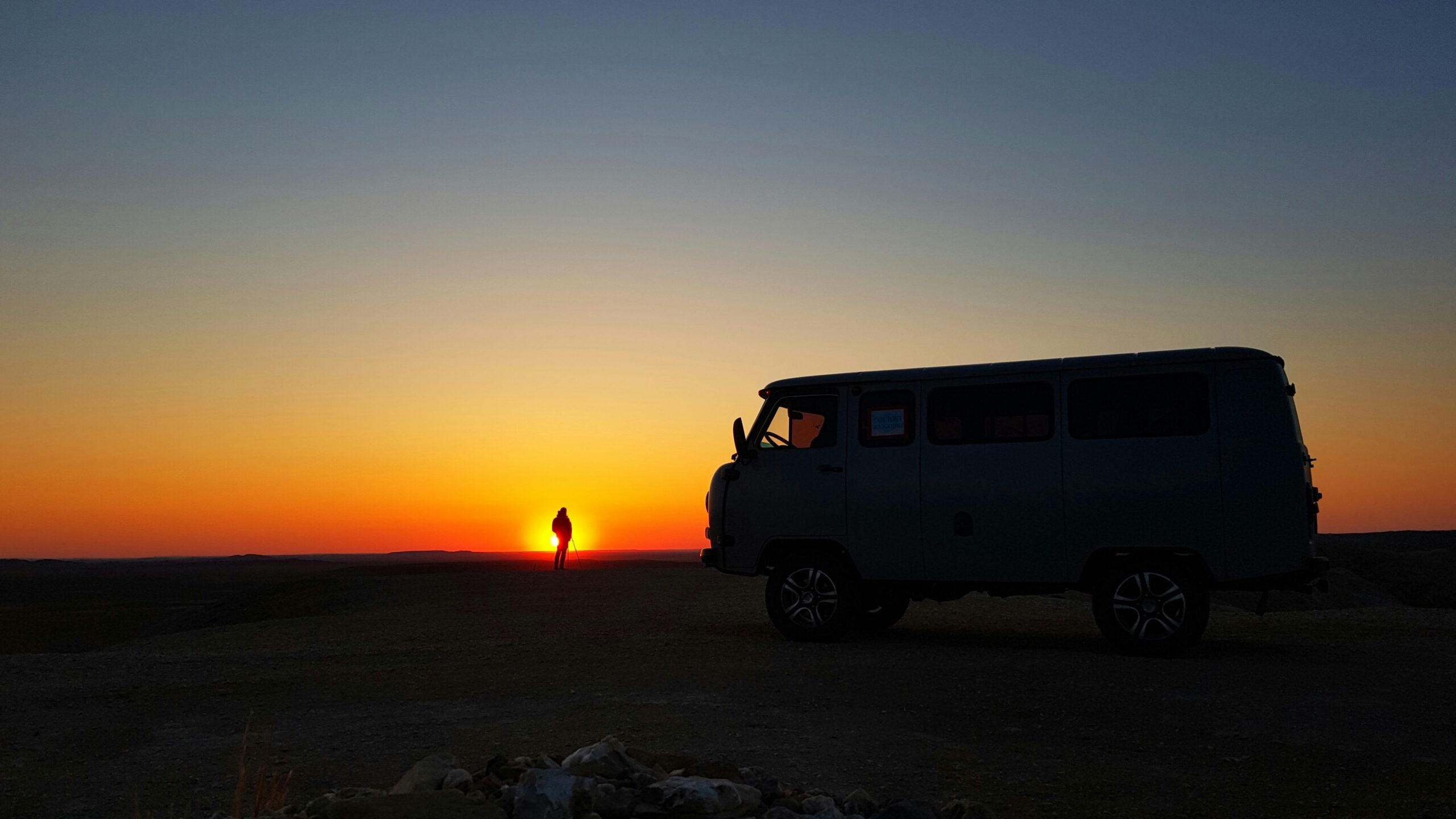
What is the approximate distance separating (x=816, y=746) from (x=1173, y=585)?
5362 mm

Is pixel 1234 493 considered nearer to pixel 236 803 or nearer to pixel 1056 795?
pixel 1056 795

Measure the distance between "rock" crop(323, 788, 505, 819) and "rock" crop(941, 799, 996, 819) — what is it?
2300 millimetres

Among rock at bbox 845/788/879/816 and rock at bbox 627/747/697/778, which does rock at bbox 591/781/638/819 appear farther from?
rock at bbox 845/788/879/816

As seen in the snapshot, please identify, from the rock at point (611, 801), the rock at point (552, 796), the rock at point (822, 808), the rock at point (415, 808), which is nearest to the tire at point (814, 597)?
the rock at point (822, 808)

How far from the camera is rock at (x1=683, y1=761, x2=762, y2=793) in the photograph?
19.8ft

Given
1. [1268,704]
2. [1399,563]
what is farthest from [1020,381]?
[1399,563]

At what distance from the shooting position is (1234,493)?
10.9 meters

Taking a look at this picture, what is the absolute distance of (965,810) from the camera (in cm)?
569

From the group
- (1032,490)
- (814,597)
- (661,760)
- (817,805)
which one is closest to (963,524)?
(1032,490)

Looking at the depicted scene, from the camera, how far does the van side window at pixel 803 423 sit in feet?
41.7

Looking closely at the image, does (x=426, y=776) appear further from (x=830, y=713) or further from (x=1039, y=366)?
(x=1039, y=366)

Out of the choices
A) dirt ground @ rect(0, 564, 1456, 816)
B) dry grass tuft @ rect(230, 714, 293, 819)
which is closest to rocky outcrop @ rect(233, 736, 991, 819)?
dry grass tuft @ rect(230, 714, 293, 819)

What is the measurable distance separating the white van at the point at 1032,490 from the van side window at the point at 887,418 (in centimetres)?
2

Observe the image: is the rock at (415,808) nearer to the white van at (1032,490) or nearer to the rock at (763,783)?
the rock at (763,783)
